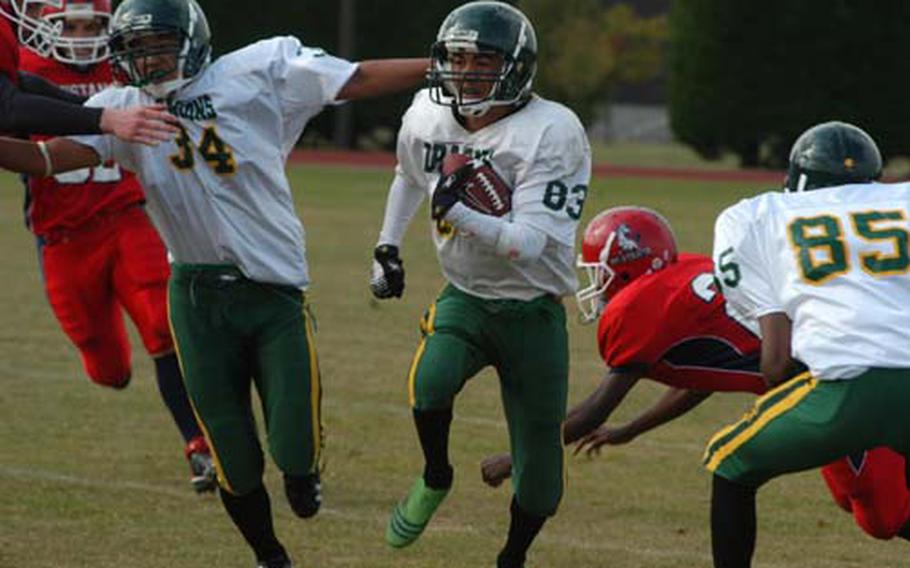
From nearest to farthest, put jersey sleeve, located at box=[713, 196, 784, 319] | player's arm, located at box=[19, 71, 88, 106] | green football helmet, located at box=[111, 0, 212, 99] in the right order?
jersey sleeve, located at box=[713, 196, 784, 319] → green football helmet, located at box=[111, 0, 212, 99] → player's arm, located at box=[19, 71, 88, 106]

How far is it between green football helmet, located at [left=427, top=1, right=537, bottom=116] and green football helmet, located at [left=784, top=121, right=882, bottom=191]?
2.94ft

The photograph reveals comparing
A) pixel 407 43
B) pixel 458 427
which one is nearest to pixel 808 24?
pixel 407 43

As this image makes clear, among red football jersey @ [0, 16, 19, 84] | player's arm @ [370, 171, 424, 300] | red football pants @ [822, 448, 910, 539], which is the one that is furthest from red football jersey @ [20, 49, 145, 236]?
red football pants @ [822, 448, 910, 539]

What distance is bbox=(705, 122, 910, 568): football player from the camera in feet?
15.6

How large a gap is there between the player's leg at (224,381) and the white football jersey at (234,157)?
8cm

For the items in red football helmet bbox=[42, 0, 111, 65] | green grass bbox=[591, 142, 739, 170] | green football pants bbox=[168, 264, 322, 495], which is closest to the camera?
green football pants bbox=[168, 264, 322, 495]

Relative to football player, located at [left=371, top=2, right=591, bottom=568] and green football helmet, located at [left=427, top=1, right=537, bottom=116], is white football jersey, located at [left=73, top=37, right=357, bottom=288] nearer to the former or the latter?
green football helmet, located at [left=427, top=1, right=537, bottom=116]

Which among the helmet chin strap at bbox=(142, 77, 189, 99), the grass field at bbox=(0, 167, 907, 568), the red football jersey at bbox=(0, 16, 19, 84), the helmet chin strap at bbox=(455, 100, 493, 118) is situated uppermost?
the helmet chin strap at bbox=(142, 77, 189, 99)

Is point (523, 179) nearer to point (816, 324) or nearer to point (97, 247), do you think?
point (816, 324)

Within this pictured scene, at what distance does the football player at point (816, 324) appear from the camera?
475cm

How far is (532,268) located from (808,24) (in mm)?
26862

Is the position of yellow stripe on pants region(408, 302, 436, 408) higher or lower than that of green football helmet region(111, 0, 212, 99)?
lower

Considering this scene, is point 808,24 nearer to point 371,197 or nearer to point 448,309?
point 371,197

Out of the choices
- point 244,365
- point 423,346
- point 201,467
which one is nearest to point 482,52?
point 423,346
